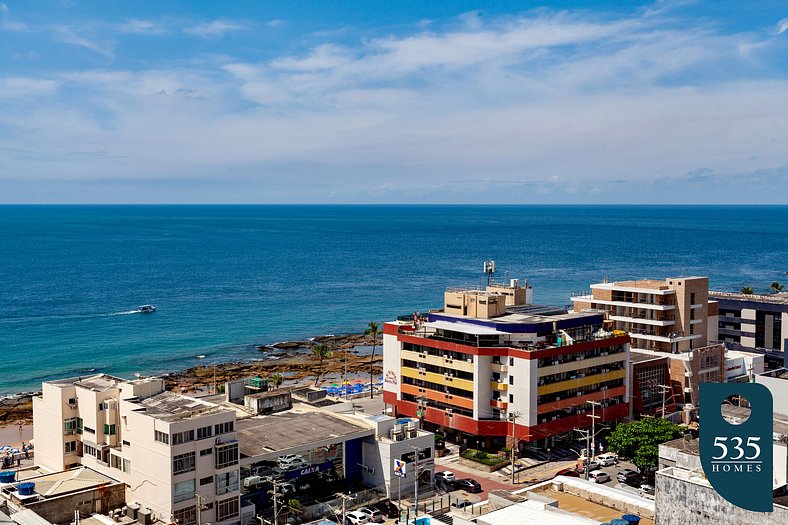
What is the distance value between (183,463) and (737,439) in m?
40.7

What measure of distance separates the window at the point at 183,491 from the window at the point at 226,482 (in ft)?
6.96

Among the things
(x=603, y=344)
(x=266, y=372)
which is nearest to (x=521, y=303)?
(x=603, y=344)

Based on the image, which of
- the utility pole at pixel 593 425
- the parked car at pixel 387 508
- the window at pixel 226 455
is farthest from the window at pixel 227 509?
the utility pole at pixel 593 425

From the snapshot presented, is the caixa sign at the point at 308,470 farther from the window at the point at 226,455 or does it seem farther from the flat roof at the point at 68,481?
the flat roof at the point at 68,481

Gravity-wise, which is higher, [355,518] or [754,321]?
[754,321]

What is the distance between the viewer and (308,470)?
2589 inches

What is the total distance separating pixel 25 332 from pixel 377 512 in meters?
117

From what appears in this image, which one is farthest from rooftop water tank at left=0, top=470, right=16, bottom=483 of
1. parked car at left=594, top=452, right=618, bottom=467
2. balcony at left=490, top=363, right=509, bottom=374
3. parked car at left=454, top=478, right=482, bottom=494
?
parked car at left=594, top=452, right=618, bottom=467

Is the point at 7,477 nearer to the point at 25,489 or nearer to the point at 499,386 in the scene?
the point at 25,489

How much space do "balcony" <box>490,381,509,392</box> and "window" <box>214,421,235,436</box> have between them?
32.1m

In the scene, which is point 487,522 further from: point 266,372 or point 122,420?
point 266,372

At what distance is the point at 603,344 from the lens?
284 feet

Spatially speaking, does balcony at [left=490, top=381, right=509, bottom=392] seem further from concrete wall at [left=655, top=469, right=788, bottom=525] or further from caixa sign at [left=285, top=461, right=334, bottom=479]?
concrete wall at [left=655, top=469, right=788, bottom=525]

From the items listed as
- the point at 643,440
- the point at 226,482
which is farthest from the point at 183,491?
the point at 643,440
